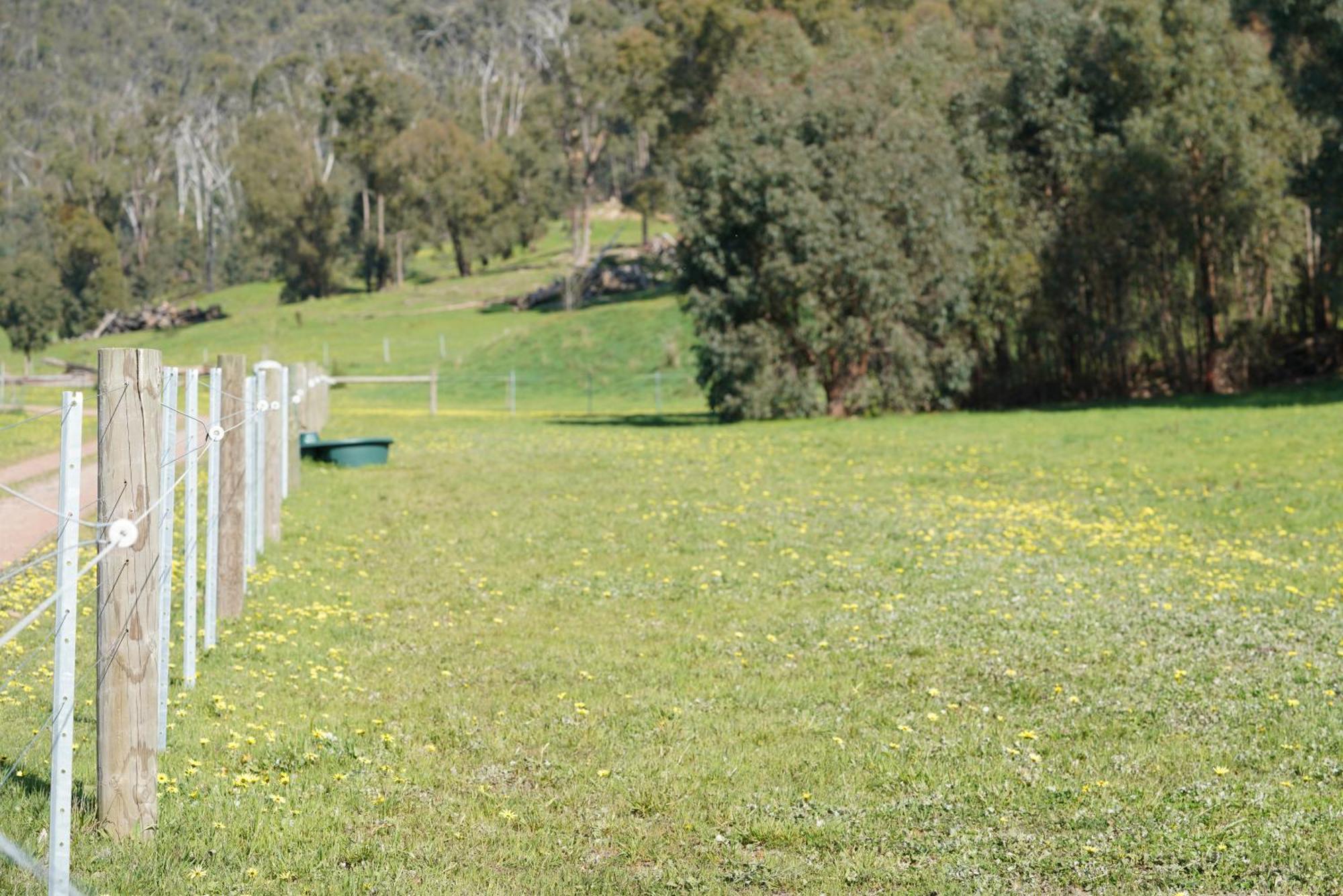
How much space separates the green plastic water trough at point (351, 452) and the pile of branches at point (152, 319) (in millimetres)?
73878

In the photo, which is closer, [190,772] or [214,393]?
[190,772]

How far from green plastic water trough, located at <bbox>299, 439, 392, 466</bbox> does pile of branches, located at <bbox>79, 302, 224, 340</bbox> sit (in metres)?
73.9

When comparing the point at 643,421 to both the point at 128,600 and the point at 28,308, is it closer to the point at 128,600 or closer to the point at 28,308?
the point at 128,600

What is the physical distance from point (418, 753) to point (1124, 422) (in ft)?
91.4

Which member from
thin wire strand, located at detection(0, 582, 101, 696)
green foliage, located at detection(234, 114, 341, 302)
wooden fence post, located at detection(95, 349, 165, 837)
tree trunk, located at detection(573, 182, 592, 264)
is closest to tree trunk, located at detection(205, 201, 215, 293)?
green foliage, located at detection(234, 114, 341, 302)

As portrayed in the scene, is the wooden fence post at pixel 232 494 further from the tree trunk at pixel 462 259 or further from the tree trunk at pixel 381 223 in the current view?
the tree trunk at pixel 462 259

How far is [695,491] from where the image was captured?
20766 mm

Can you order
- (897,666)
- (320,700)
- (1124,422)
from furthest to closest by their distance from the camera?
(1124,422) → (897,666) → (320,700)

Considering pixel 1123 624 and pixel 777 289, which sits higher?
pixel 777 289

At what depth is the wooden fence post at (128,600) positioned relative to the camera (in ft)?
18.8

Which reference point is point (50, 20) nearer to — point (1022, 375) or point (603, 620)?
point (1022, 375)

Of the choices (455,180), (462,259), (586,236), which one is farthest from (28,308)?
(586,236)

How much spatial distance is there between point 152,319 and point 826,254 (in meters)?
71.2

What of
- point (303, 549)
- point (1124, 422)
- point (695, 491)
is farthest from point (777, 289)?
point (303, 549)
